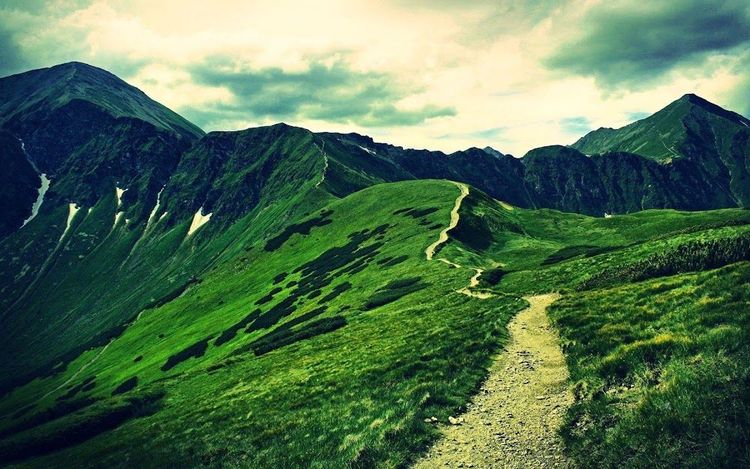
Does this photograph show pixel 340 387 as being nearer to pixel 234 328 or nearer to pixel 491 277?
pixel 491 277

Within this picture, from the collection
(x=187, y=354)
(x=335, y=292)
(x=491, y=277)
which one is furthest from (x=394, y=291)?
(x=187, y=354)

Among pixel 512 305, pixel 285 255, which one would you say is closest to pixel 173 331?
pixel 285 255

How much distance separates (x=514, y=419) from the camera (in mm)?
16484

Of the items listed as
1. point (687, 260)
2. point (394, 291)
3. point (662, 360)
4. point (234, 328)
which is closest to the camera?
point (662, 360)

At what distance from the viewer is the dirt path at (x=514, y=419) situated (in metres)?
14.3

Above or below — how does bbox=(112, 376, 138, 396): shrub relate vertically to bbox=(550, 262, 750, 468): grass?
below

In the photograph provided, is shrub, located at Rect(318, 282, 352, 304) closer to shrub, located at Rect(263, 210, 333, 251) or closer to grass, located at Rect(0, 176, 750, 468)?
grass, located at Rect(0, 176, 750, 468)

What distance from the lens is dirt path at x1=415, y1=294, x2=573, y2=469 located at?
14.3 meters

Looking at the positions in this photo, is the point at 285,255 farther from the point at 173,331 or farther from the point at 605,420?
the point at 605,420

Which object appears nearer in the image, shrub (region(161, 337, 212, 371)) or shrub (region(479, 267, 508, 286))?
shrub (region(479, 267, 508, 286))

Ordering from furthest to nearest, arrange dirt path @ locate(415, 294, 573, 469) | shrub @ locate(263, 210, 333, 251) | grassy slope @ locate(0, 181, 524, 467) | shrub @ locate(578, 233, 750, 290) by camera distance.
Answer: shrub @ locate(263, 210, 333, 251) < shrub @ locate(578, 233, 750, 290) < grassy slope @ locate(0, 181, 524, 467) < dirt path @ locate(415, 294, 573, 469)

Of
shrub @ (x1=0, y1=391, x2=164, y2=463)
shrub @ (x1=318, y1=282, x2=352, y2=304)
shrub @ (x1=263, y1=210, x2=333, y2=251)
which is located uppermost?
shrub @ (x1=263, y1=210, x2=333, y2=251)

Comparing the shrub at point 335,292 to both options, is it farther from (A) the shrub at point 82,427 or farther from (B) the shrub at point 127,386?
(B) the shrub at point 127,386

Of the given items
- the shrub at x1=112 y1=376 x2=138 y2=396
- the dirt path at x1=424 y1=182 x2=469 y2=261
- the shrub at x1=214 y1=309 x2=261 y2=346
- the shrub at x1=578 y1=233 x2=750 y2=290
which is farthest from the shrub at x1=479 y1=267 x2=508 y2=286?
the shrub at x1=112 y1=376 x2=138 y2=396
